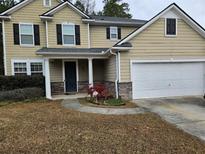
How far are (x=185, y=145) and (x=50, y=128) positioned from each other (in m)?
4.05

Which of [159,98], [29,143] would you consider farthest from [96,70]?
[29,143]

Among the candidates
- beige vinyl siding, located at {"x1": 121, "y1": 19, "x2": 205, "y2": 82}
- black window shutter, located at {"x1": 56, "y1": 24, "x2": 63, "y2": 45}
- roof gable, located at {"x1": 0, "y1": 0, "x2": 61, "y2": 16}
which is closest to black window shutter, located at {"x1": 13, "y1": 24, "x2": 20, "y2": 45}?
roof gable, located at {"x1": 0, "y1": 0, "x2": 61, "y2": 16}

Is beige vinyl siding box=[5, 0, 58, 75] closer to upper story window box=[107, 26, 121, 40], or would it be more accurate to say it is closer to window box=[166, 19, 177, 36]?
upper story window box=[107, 26, 121, 40]

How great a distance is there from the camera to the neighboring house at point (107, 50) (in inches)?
535

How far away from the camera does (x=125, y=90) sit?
43.8 ft

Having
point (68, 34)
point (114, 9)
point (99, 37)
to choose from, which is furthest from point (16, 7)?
point (114, 9)

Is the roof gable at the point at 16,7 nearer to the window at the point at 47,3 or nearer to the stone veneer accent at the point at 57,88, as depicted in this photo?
the window at the point at 47,3

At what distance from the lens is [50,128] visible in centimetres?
733

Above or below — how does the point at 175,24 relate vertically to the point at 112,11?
below

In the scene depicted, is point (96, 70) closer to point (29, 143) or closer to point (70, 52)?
point (70, 52)

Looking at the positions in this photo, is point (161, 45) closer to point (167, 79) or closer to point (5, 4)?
point (167, 79)

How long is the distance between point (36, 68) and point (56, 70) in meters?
1.50

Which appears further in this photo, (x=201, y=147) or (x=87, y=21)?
(x=87, y=21)

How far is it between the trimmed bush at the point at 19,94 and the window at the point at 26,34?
4.22 meters
